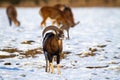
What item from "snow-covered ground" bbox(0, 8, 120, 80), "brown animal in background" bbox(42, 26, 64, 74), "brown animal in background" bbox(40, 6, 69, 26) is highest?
"brown animal in background" bbox(40, 6, 69, 26)

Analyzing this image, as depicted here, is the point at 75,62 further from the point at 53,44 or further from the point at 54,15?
the point at 54,15

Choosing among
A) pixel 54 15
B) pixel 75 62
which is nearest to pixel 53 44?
pixel 75 62

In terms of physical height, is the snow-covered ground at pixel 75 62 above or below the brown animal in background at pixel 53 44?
below

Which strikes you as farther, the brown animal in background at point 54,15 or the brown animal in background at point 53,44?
the brown animal in background at point 54,15

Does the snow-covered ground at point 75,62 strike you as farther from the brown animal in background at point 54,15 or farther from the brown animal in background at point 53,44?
the brown animal in background at point 54,15

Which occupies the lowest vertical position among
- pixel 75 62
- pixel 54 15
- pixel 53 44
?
pixel 75 62

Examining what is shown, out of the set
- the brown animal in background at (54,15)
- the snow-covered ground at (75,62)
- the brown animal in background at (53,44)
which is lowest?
the snow-covered ground at (75,62)

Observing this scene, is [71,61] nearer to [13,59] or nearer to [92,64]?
[92,64]

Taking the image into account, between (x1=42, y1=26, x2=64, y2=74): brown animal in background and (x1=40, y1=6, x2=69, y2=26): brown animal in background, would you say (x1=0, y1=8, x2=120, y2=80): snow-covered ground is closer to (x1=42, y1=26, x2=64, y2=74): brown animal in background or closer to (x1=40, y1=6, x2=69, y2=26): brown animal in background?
(x1=42, y1=26, x2=64, y2=74): brown animal in background

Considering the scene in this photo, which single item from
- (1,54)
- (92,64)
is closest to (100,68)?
(92,64)

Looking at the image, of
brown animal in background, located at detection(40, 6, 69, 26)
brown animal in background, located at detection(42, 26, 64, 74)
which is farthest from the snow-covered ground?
brown animal in background, located at detection(40, 6, 69, 26)

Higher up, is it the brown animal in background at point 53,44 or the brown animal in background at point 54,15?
the brown animal in background at point 54,15

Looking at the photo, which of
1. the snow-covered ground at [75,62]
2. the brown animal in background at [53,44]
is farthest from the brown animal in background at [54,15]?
the brown animal in background at [53,44]

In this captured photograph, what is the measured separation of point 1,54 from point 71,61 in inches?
109
